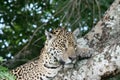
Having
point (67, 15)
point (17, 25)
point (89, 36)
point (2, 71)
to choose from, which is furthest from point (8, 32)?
point (2, 71)

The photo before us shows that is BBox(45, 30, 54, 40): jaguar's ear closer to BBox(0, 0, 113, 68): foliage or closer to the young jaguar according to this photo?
the young jaguar

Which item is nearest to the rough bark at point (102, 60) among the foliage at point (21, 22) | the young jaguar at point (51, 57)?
the young jaguar at point (51, 57)

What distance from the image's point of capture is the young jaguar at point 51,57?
5.97 metres

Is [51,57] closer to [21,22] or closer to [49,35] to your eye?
[49,35]

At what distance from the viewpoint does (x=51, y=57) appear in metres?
6.01

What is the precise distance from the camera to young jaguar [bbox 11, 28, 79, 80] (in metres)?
5.97

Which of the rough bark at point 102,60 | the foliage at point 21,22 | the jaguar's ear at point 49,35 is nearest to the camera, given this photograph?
the rough bark at point 102,60

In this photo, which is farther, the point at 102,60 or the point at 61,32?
the point at 61,32

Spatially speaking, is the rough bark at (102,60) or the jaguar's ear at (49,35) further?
the jaguar's ear at (49,35)

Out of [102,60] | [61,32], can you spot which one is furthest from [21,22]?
[102,60]

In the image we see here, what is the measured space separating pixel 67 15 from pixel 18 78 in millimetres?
1258

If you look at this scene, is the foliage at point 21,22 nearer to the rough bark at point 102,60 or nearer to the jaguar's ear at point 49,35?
the jaguar's ear at point 49,35

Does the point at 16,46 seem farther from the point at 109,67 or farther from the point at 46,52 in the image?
the point at 109,67

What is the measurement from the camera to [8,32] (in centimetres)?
941
